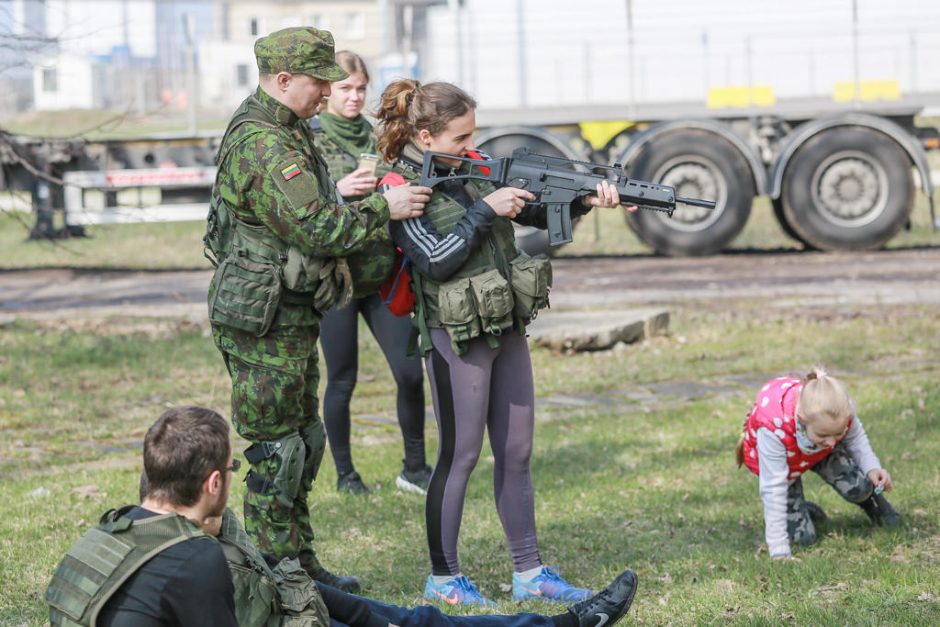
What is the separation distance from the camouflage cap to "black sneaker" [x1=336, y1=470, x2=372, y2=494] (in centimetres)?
275

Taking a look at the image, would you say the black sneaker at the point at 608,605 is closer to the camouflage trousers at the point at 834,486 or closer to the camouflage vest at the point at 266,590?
the camouflage vest at the point at 266,590

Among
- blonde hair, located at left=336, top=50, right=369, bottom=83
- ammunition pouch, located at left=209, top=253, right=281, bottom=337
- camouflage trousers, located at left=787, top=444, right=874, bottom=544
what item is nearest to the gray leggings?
ammunition pouch, located at left=209, top=253, right=281, bottom=337

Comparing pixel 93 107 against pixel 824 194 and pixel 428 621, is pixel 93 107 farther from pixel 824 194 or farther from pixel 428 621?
pixel 428 621

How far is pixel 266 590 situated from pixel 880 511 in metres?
3.29

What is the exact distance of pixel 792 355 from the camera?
1013cm

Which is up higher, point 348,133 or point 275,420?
point 348,133

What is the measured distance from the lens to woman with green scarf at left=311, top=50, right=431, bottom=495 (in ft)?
21.1

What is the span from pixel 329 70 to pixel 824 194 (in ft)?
42.3

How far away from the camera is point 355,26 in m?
17.9

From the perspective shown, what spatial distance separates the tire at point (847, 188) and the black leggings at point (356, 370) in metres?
10.8

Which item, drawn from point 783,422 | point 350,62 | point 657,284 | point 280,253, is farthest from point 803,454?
point 657,284

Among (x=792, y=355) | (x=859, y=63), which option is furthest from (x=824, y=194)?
(x=792, y=355)

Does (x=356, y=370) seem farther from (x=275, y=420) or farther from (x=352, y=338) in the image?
(x=275, y=420)

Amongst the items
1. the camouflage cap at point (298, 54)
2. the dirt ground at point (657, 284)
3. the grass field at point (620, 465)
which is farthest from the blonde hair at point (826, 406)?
the dirt ground at point (657, 284)
